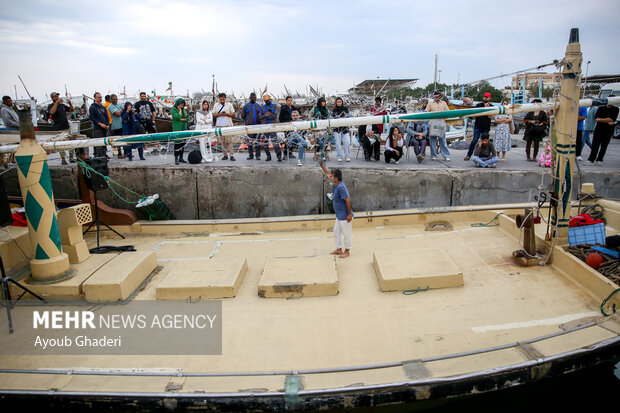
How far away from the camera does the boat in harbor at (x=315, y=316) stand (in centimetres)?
382

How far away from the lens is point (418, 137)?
1062 centimetres

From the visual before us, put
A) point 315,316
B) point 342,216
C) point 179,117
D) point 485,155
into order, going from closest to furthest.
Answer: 1. point 315,316
2. point 342,216
3. point 485,155
4. point 179,117

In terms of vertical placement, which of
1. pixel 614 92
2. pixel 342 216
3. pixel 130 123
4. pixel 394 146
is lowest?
pixel 342 216

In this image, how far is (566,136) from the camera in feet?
17.9

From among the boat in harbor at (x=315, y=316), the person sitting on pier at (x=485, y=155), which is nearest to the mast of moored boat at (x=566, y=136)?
the boat in harbor at (x=315, y=316)

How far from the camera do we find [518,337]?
4.36 m

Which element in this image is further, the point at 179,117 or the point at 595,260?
the point at 179,117

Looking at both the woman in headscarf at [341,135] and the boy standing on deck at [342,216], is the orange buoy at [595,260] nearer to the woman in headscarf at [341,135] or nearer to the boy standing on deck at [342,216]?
the boy standing on deck at [342,216]

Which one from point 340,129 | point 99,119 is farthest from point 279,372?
point 99,119

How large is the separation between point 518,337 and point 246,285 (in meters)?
3.47

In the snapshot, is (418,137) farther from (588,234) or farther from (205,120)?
(205,120)

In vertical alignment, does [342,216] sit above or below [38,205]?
below

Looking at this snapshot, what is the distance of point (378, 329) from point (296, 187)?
533 cm

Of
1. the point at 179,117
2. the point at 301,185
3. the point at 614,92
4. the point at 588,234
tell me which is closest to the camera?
the point at 588,234
